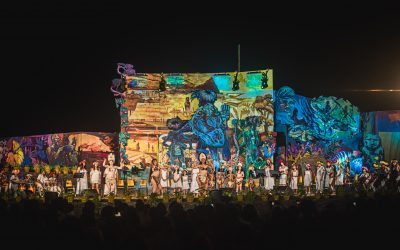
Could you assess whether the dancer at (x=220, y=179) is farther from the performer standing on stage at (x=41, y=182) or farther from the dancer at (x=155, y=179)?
the performer standing on stage at (x=41, y=182)

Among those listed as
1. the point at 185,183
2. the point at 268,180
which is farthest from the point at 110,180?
the point at 268,180

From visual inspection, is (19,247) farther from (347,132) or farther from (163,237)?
(347,132)

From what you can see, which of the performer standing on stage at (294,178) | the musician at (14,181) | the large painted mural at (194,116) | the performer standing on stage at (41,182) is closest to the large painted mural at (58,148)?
the large painted mural at (194,116)

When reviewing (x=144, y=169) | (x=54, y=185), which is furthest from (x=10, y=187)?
(x=144, y=169)

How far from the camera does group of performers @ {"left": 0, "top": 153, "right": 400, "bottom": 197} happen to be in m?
25.9

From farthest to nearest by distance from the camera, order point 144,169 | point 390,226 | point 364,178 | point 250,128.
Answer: point 250,128 < point 144,169 < point 364,178 < point 390,226

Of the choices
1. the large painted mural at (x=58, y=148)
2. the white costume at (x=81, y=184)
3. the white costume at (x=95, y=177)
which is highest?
the large painted mural at (x=58, y=148)

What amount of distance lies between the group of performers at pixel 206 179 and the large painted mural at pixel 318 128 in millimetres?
1551

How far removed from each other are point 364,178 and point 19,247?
22.4 metres

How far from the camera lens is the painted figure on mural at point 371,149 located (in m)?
30.0

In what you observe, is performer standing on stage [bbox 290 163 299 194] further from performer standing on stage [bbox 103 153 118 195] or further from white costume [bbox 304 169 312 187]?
performer standing on stage [bbox 103 153 118 195]

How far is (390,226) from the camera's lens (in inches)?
274

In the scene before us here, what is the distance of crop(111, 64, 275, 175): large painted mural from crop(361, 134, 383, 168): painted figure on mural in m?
5.99

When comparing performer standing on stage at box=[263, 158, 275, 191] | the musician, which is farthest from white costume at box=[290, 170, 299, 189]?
the musician
